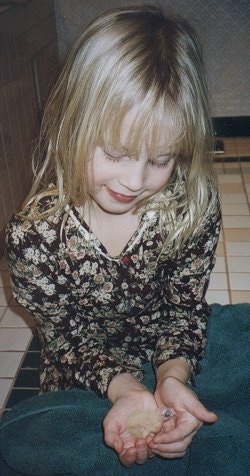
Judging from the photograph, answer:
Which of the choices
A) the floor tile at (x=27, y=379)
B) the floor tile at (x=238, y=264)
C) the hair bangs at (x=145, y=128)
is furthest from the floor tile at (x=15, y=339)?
the hair bangs at (x=145, y=128)

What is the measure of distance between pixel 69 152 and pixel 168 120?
19cm

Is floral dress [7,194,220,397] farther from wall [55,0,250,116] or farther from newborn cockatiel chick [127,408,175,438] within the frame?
wall [55,0,250,116]

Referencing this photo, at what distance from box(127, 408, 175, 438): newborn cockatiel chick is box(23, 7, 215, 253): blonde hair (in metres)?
0.43

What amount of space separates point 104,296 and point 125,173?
31 cm

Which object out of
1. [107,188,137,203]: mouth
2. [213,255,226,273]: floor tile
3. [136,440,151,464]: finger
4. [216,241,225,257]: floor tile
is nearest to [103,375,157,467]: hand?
[136,440,151,464]: finger

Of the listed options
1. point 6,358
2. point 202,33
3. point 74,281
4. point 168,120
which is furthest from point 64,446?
point 202,33

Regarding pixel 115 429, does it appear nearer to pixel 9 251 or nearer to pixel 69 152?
pixel 9 251

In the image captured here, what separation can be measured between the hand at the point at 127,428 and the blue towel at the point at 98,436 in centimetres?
4

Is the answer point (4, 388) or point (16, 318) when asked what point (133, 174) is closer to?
point (4, 388)

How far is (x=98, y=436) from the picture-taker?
0.90 meters

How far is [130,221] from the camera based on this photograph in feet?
3.61

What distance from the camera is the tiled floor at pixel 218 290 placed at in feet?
5.51

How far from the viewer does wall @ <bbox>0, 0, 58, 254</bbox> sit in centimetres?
241

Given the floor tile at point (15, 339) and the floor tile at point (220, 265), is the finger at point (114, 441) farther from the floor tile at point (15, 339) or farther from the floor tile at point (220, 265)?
the floor tile at point (220, 265)
